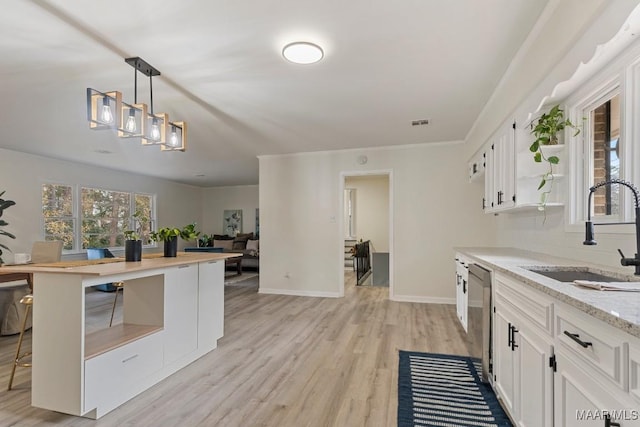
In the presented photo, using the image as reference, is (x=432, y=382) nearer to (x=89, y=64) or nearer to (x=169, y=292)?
(x=169, y=292)

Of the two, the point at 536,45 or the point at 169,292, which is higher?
the point at 536,45

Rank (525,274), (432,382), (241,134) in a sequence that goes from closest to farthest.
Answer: (525,274)
(432,382)
(241,134)

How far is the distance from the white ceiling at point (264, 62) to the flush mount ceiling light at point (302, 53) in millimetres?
60

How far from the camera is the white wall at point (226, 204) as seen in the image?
1027 centimetres

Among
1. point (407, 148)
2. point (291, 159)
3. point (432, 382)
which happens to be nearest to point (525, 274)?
point (432, 382)

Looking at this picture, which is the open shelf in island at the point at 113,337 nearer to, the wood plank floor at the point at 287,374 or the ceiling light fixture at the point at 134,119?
the wood plank floor at the point at 287,374

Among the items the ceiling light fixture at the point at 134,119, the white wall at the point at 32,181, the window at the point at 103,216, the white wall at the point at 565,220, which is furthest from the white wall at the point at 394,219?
the window at the point at 103,216

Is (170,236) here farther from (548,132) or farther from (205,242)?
(205,242)

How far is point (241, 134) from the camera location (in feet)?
15.0

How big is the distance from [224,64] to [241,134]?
6.68 ft

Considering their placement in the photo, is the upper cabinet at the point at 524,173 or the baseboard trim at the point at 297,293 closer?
the upper cabinet at the point at 524,173

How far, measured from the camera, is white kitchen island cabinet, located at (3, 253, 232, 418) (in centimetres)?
200

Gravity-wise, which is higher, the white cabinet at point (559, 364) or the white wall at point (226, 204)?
the white wall at point (226, 204)

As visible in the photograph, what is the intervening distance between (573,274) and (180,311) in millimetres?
2839
